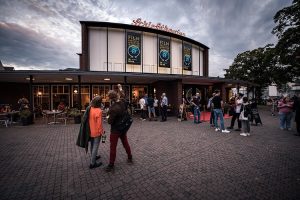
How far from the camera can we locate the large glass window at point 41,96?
1573 centimetres

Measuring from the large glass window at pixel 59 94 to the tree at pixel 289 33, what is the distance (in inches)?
936

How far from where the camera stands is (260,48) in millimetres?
28828

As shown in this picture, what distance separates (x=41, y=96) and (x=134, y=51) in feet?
36.0

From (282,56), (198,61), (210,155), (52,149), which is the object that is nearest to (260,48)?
(282,56)

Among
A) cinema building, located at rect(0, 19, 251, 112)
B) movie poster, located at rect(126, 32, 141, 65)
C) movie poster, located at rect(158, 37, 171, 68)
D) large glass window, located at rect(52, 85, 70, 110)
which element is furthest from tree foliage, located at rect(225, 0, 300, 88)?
large glass window, located at rect(52, 85, 70, 110)

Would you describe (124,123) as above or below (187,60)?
below

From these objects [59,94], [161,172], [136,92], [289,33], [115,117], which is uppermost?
[289,33]

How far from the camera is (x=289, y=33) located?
1561 centimetres

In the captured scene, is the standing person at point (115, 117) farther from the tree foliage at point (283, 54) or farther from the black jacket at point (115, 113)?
the tree foliage at point (283, 54)

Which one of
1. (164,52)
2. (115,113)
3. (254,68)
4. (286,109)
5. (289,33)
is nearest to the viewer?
(115,113)

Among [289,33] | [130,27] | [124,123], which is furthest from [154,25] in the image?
[124,123]

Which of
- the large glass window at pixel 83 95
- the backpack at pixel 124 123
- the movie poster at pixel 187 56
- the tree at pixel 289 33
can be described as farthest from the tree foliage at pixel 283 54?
the large glass window at pixel 83 95

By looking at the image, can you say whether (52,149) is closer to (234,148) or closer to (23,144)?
(23,144)

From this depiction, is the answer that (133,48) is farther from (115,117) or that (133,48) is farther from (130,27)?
(115,117)
